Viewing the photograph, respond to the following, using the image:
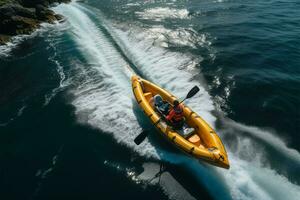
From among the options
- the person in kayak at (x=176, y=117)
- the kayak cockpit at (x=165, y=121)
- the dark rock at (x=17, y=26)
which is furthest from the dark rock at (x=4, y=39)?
the person in kayak at (x=176, y=117)

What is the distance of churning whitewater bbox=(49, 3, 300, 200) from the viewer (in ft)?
33.0

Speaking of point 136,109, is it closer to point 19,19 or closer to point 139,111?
point 139,111

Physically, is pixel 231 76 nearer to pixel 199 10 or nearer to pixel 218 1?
pixel 199 10

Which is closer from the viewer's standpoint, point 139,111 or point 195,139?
point 195,139

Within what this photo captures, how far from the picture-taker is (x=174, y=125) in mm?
12172

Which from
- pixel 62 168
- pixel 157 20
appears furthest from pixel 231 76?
pixel 157 20

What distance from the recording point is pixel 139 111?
14.3m

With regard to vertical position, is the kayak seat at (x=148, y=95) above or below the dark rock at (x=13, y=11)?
below

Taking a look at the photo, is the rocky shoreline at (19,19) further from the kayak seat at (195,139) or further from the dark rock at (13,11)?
the kayak seat at (195,139)

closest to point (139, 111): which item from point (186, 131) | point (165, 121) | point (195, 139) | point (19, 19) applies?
point (165, 121)

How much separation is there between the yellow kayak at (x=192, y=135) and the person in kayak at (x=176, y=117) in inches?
8.6

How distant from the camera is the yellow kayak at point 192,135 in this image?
10.3m

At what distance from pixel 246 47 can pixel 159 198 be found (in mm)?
13210

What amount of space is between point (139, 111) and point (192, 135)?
3470 mm
